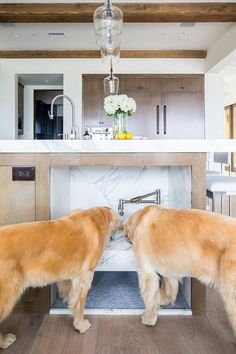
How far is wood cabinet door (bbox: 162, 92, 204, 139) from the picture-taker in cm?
577

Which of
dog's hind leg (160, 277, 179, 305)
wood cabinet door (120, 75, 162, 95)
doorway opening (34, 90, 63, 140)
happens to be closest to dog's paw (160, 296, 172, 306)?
dog's hind leg (160, 277, 179, 305)

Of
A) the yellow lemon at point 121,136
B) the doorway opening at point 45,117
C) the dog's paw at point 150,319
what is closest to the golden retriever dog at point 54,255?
the dog's paw at point 150,319

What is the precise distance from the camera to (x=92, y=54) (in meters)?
5.64

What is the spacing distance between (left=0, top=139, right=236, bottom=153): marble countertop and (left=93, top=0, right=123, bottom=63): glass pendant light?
1.26m

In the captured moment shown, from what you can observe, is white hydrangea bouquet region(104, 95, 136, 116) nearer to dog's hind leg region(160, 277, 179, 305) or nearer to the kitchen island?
the kitchen island

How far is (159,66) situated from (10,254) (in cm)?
510

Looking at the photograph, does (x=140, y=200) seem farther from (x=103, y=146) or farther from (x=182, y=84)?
(x=182, y=84)

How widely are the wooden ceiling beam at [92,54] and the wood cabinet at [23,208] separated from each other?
171 inches

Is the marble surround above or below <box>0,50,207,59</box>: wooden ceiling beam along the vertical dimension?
below

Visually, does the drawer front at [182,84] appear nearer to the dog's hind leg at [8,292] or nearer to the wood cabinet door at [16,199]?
the wood cabinet door at [16,199]

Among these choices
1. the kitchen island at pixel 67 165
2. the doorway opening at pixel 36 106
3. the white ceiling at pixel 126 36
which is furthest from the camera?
the doorway opening at pixel 36 106

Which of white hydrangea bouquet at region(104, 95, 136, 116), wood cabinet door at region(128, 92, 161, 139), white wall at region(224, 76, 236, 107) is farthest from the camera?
white wall at region(224, 76, 236, 107)

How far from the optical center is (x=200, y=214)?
1490 millimetres

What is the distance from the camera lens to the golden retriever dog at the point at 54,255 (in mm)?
1384
